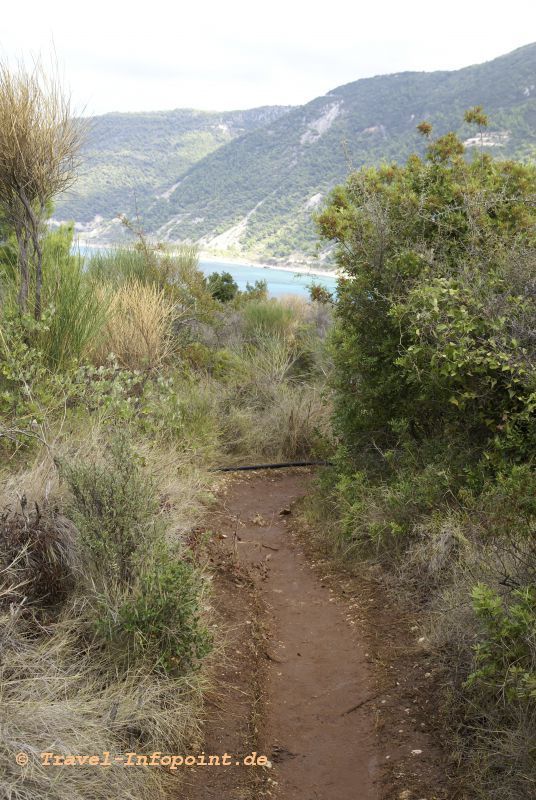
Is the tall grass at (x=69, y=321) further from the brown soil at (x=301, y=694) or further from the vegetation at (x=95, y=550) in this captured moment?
the brown soil at (x=301, y=694)

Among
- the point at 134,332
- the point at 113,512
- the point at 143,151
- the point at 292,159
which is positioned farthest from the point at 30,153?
the point at 143,151

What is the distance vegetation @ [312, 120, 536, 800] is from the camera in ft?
10.6

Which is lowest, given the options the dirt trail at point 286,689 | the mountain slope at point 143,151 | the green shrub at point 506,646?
the dirt trail at point 286,689

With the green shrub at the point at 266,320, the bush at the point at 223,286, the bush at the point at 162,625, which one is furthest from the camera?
the bush at the point at 223,286

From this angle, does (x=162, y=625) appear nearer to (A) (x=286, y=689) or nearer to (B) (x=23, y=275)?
(A) (x=286, y=689)

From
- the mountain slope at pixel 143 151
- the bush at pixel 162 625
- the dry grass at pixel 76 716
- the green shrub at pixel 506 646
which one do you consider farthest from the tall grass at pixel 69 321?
the mountain slope at pixel 143 151

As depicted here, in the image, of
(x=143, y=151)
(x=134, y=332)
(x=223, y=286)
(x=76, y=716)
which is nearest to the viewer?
(x=76, y=716)

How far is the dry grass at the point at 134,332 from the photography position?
8.40 m

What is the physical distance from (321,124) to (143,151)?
16.3m

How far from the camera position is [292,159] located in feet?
169

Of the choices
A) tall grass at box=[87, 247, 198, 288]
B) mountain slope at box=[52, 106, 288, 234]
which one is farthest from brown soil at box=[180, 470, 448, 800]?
mountain slope at box=[52, 106, 288, 234]

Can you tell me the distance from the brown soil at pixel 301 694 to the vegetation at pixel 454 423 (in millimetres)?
292

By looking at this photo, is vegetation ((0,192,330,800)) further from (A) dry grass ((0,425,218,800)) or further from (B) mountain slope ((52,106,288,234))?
(B) mountain slope ((52,106,288,234))

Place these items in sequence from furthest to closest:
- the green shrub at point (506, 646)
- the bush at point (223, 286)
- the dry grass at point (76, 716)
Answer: the bush at point (223, 286) < the green shrub at point (506, 646) < the dry grass at point (76, 716)
